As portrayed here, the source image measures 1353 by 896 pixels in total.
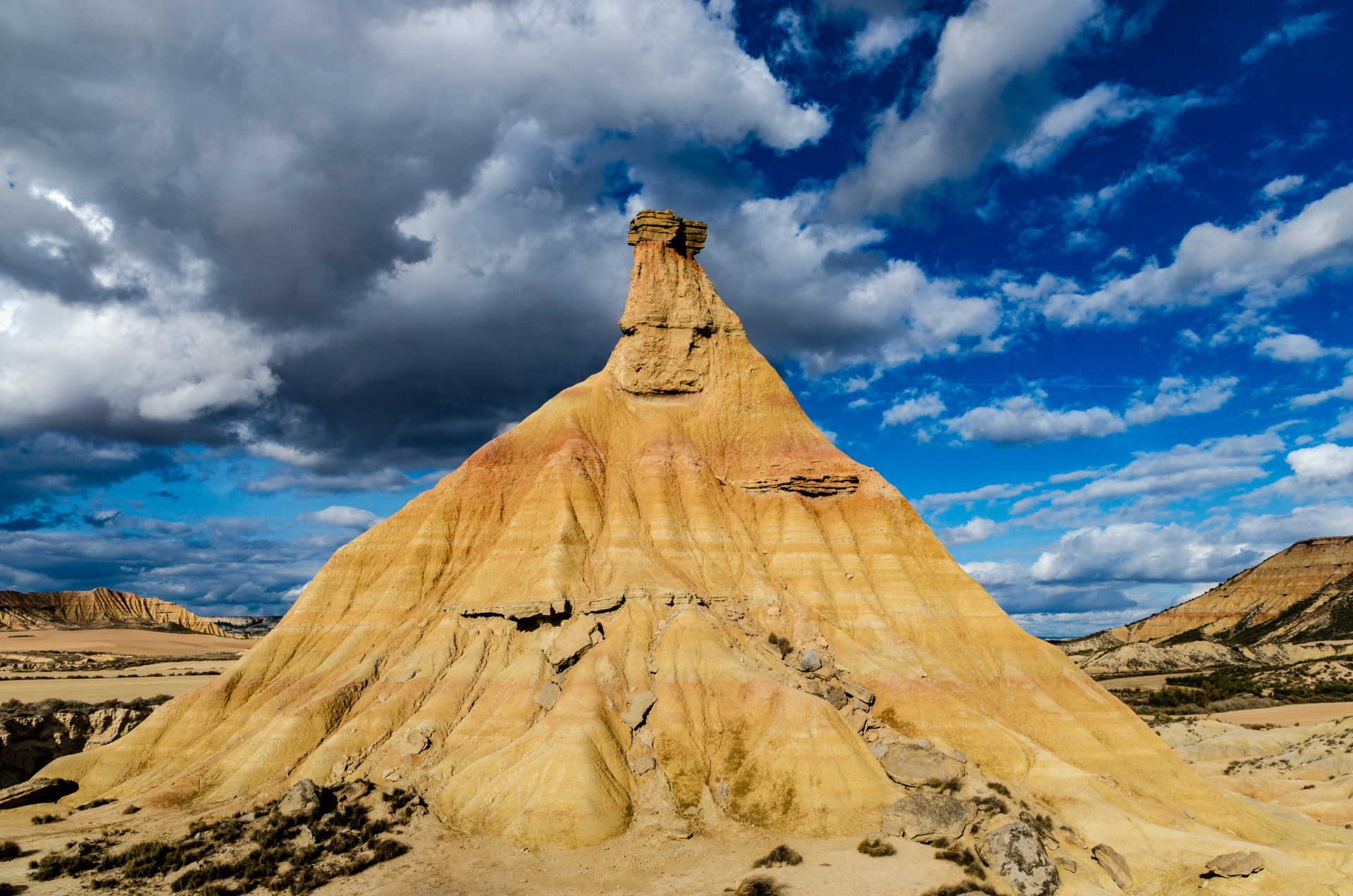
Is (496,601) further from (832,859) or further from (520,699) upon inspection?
(832,859)

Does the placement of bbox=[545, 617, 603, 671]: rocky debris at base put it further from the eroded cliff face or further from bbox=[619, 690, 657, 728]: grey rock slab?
the eroded cliff face

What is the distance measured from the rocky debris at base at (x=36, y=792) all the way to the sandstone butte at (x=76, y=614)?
166m

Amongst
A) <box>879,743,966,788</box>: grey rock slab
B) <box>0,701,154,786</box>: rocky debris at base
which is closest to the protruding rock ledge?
<box>879,743,966,788</box>: grey rock slab

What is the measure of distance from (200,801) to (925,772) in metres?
36.4

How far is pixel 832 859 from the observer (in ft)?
94.1

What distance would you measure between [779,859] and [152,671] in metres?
107

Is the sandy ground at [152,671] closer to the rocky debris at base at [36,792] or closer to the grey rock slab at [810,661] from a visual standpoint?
the rocky debris at base at [36,792]

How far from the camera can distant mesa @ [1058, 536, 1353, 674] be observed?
13600 cm

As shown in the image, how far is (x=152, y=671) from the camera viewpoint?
99188mm

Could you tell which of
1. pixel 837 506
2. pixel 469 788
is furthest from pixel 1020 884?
pixel 837 506

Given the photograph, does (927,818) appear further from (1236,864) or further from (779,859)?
(1236,864)

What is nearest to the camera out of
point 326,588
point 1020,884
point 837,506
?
point 1020,884

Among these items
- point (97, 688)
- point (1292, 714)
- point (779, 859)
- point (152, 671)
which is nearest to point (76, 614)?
point (152, 671)

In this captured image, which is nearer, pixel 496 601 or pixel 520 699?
pixel 520 699
